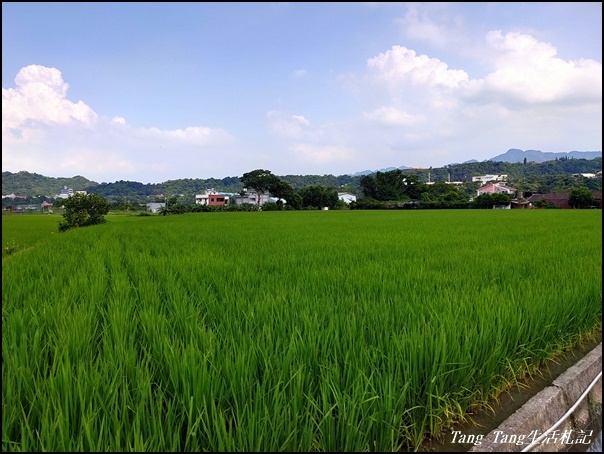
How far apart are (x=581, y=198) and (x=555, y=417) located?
39.4 meters

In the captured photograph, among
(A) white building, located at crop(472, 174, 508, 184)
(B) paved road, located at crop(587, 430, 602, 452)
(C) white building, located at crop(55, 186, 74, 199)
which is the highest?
(A) white building, located at crop(472, 174, 508, 184)

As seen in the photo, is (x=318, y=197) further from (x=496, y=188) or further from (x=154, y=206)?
(x=496, y=188)

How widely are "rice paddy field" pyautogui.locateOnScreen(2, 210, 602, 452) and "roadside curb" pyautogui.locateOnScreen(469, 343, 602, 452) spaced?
162 millimetres

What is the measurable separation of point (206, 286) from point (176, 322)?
103cm

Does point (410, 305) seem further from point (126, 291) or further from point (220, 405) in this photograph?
point (126, 291)

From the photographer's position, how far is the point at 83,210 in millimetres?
13008

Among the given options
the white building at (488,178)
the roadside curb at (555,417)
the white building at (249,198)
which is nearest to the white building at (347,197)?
the white building at (249,198)

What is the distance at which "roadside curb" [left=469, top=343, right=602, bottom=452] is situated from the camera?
1344 millimetres

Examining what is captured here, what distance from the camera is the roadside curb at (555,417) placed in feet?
4.41

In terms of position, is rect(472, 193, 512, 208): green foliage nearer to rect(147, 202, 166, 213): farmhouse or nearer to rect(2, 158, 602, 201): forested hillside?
rect(2, 158, 602, 201): forested hillside

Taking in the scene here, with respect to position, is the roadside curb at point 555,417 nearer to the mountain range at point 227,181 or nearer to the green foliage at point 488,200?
the mountain range at point 227,181

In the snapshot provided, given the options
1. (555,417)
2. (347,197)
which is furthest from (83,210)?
(347,197)

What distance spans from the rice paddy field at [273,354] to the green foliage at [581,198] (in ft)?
116

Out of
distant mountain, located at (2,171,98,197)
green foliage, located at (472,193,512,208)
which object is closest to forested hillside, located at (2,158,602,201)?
distant mountain, located at (2,171,98,197)
